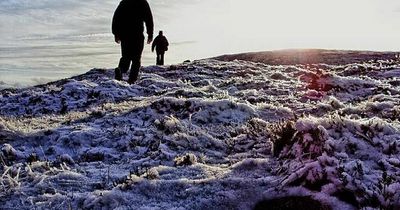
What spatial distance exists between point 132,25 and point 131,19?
165 mm

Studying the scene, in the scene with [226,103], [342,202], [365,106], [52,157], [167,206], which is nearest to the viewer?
[342,202]

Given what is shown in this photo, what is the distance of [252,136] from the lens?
7.49m

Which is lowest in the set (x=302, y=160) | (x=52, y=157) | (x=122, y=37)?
(x=52, y=157)

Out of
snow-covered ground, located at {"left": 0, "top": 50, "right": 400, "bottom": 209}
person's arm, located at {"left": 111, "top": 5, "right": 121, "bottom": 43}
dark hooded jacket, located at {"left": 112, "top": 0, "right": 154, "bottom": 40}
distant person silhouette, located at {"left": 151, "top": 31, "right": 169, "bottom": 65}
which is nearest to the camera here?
snow-covered ground, located at {"left": 0, "top": 50, "right": 400, "bottom": 209}

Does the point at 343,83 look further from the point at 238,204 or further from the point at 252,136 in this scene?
the point at 238,204

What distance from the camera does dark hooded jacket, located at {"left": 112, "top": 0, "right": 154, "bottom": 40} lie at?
536 inches

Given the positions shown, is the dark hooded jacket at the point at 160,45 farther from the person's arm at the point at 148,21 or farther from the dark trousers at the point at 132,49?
the person's arm at the point at 148,21

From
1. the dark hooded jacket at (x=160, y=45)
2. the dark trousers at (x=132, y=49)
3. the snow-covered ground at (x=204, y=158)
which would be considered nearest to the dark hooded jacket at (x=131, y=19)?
the dark trousers at (x=132, y=49)

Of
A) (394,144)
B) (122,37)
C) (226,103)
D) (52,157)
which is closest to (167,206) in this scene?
(394,144)

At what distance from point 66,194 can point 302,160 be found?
7.99 feet

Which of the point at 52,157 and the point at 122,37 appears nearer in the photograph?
the point at 52,157

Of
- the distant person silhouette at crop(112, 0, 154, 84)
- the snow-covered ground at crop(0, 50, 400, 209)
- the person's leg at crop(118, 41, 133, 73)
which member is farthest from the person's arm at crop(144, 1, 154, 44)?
the snow-covered ground at crop(0, 50, 400, 209)

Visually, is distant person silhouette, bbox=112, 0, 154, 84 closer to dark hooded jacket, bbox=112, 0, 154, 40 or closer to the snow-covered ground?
dark hooded jacket, bbox=112, 0, 154, 40

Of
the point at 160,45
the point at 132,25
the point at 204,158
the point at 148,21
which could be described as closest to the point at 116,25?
the point at 132,25
